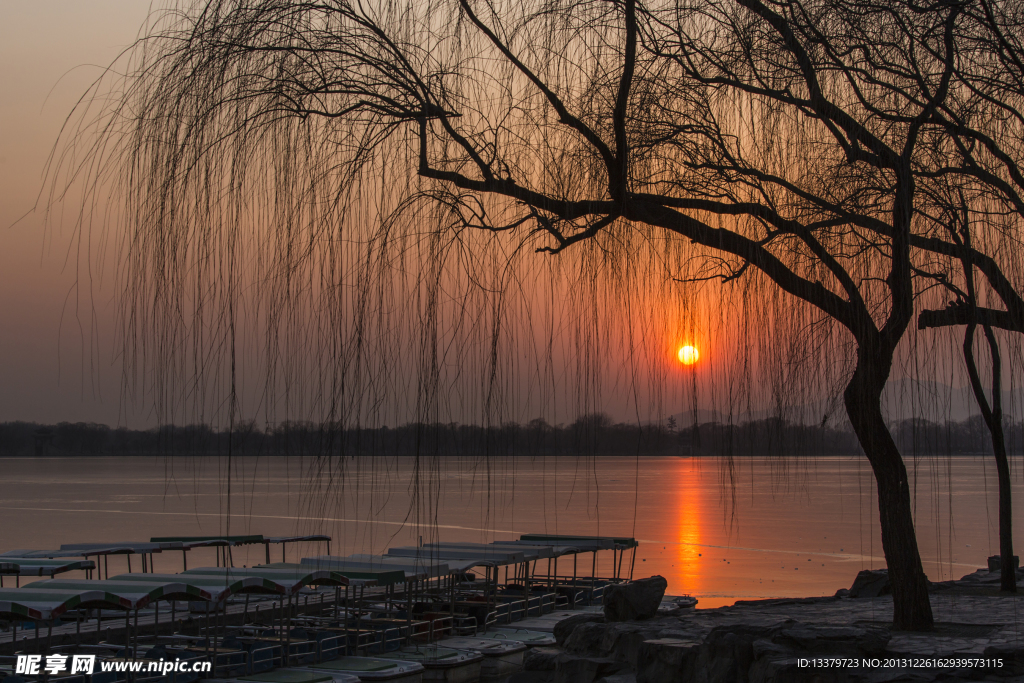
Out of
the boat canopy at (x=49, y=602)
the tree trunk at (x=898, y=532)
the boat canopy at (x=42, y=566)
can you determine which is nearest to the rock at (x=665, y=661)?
the tree trunk at (x=898, y=532)

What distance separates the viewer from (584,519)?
59.2 meters

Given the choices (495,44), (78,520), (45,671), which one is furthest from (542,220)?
(78,520)

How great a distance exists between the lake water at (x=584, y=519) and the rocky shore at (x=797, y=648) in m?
0.82

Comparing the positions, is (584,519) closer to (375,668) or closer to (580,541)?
(580,541)

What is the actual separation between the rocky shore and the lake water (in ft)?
2.70

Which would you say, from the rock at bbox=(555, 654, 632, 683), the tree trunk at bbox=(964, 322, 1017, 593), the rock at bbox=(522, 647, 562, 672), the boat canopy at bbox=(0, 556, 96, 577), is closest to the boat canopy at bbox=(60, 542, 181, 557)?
the boat canopy at bbox=(0, 556, 96, 577)

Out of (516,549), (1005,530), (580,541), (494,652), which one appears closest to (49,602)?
(494,652)

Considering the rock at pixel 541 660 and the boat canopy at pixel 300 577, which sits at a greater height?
the boat canopy at pixel 300 577

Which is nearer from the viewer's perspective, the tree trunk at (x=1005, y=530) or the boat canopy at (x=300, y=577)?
the boat canopy at (x=300, y=577)

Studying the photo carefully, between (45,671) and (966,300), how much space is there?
9659 mm

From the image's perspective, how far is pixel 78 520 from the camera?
54.8 meters

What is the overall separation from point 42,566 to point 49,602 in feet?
16.3

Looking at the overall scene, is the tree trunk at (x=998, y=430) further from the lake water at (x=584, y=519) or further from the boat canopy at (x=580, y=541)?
the boat canopy at (x=580, y=541)

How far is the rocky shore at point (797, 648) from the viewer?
631 centimetres
